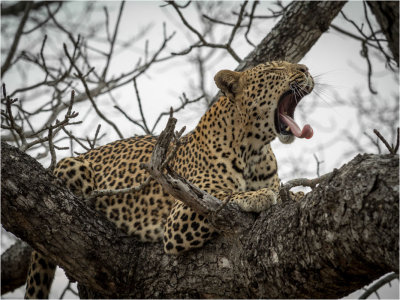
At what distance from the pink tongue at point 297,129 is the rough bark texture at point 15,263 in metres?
3.80

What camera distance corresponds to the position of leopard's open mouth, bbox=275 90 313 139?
20.3 feet

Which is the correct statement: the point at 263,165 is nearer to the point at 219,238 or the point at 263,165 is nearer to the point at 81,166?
the point at 219,238

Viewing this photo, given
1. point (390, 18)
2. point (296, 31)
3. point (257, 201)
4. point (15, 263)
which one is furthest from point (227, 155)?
point (15, 263)

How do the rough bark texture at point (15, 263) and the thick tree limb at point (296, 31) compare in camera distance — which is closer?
the rough bark texture at point (15, 263)

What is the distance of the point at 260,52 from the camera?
7.65 meters

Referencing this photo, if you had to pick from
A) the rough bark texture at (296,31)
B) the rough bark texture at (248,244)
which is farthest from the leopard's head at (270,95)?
the rough bark texture at (248,244)

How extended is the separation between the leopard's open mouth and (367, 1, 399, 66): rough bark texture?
1329 millimetres

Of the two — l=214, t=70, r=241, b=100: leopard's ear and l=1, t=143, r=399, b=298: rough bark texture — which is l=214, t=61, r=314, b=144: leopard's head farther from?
l=1, t=143, r=399, b=298: rough bark texture

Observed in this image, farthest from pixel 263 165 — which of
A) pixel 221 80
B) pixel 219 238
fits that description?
pixel 219 238

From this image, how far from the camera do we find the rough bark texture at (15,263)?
24.2 ft

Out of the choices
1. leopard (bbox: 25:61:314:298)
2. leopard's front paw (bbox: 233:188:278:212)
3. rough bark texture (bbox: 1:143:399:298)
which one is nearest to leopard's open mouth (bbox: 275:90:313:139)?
leopard (bbox: 25:61:314:298)

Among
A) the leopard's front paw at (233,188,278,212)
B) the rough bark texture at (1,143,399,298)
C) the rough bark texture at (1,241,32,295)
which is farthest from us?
the rough bark texture at (1,241,32,295)

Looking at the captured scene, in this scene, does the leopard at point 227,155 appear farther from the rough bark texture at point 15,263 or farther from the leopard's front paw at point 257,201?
the rough bark texture at point 15,263

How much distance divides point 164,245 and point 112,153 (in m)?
2.15
